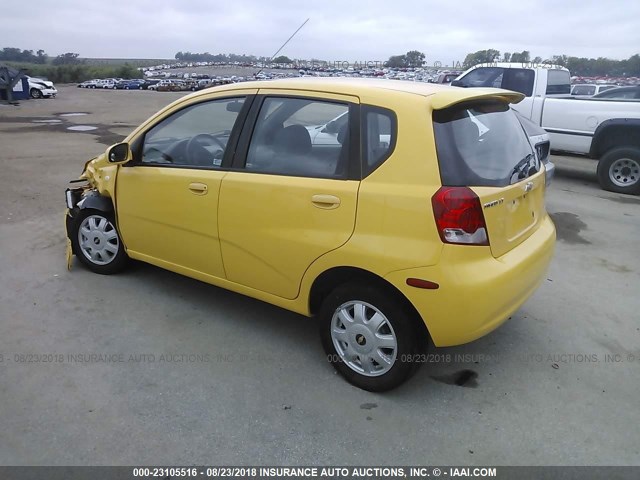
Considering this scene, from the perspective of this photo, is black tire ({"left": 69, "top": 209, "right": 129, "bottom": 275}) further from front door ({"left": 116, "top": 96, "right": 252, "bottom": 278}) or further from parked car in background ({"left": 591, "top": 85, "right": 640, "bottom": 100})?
parked car in background ({"left": 591, "top": 85, "right": 640, "bottom": 100})

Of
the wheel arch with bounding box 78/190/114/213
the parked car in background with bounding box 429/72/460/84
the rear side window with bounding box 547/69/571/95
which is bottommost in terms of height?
the wheel arch with bounding box 78/190/114/213

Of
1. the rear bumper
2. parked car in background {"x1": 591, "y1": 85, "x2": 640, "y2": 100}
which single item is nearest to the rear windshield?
the rear bumper

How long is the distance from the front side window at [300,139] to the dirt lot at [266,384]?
4.12ft

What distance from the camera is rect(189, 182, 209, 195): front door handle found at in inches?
140

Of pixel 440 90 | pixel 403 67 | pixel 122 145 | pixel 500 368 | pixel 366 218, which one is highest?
pixel 403 67

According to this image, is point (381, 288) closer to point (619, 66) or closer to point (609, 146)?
point (609, 146)

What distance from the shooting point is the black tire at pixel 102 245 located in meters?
4.46

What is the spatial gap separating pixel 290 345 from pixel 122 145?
6.83 ft

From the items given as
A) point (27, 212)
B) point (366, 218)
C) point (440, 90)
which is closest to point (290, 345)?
point (366, 218)

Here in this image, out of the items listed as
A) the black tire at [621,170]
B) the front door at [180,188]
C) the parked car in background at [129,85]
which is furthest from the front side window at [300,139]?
the parked car in background at [129,85]

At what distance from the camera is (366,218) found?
9.36ft

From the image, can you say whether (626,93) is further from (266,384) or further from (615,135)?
(266,384)

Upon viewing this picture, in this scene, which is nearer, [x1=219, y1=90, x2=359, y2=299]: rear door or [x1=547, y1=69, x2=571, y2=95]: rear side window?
[x1=219, y1=90, x2=359, y2=299]: rear door

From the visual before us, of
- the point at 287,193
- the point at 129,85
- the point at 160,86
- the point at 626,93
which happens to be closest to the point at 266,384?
the point at 287,193
